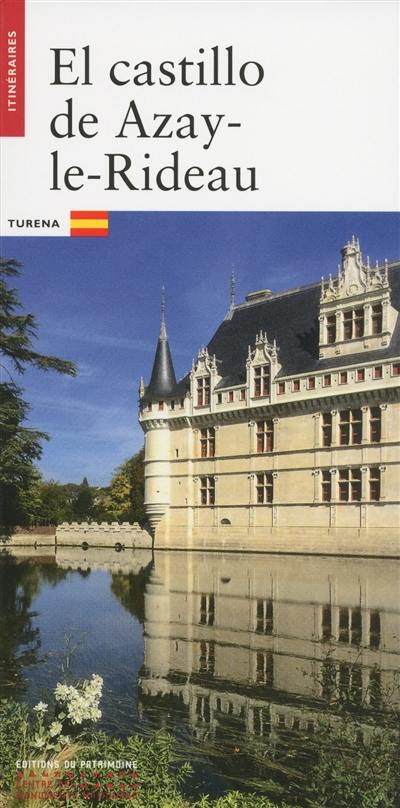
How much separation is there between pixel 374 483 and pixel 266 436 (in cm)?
597

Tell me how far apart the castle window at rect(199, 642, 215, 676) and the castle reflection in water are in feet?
0.04

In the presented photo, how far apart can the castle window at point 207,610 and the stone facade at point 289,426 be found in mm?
13244

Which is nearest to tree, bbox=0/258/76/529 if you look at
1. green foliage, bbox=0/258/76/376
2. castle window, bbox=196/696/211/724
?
green foliage, bbox=0/258/76/376

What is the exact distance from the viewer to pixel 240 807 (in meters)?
4.42

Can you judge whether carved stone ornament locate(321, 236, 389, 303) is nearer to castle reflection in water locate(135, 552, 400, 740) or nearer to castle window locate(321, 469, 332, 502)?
castle window locate(321, 469, 332, 502)

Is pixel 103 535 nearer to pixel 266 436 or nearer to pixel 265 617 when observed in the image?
pixel 266 436

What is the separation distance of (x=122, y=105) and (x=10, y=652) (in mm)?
7039

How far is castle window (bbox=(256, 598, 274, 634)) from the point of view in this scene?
35.4 feet

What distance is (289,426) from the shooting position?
30.4 meters

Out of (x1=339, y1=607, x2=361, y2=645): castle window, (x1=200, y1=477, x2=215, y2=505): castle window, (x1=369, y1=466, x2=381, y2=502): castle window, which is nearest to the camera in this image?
(x1=339, y1=607, x2=361, y2=645): castle window

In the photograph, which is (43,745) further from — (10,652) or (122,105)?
(122,105)

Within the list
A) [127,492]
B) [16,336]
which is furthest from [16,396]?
[127,492]

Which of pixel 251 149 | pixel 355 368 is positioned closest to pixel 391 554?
pixel 355 368

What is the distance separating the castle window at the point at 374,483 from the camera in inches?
1069
